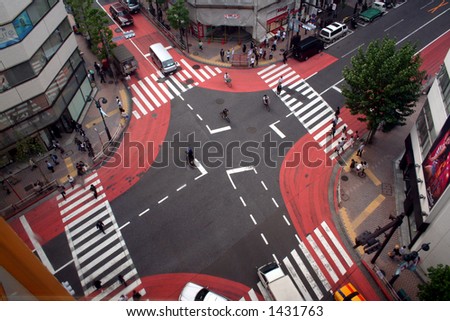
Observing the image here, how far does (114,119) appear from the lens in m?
36.0

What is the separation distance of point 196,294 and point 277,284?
551 centimetres

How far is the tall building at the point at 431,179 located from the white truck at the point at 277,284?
380 inches

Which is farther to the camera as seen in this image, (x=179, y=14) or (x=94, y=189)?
(x=179, y=14)

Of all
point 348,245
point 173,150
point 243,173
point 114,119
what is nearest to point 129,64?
point 114,119

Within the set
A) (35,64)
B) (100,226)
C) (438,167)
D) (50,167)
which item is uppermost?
(35,64)

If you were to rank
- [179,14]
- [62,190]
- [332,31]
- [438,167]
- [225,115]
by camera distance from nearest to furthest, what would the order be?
[438,167] < [62,190] < [225,115] < [179,14] < [332,31]

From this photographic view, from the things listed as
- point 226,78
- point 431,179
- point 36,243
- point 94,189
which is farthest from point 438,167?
point 36,243

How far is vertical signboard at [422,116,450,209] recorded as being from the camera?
2158 centimetres

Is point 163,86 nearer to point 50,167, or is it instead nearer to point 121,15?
point 50,167

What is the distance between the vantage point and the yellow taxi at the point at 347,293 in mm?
22297

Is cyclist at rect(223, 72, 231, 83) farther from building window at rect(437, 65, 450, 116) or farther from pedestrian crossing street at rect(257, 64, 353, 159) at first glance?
building window at rect(437, 65, 450, 116)

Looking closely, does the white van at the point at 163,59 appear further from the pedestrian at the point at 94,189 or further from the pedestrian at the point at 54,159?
the pedestrian at the point at 94,189

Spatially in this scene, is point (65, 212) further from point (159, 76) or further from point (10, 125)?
point (159, 76)

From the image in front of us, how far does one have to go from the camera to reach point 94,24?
36812 mm
